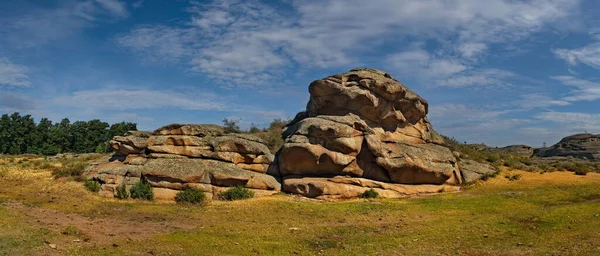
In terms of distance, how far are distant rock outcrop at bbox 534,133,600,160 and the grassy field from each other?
26.4 m

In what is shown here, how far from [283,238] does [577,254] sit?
1195 cm

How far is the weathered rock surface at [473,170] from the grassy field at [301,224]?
3.71m

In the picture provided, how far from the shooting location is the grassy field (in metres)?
17.8

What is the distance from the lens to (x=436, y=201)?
97.7 feet

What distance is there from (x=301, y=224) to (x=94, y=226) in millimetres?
10477

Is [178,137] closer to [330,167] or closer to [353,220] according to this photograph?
[330,167]

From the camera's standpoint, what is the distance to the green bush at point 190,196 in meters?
28.9

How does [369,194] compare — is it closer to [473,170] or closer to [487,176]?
[473,170]

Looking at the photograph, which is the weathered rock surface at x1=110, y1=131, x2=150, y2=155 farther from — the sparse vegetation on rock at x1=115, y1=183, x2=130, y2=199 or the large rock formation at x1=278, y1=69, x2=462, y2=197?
the large rock formation at x1=278, y1=69, x2=462, y2=197

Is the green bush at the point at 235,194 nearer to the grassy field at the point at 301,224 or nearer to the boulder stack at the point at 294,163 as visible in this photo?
the boulder stack at the point at 294,163

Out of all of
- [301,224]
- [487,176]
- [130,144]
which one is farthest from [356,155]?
[130,144]

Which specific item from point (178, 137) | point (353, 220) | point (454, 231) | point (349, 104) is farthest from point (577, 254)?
point (178, 137)

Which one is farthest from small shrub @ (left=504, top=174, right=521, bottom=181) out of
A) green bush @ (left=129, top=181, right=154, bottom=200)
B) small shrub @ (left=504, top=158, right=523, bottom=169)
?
green bush @ (left=129, top=181, right=154, bottom=200)

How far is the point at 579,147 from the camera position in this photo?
5794 cm
